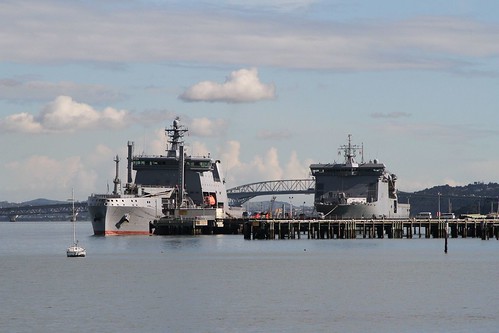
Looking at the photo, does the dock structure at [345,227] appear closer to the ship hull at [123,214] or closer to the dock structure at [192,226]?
the dock structure at [192,226]

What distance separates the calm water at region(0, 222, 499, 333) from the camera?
2410 inches

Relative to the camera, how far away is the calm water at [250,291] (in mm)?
61219

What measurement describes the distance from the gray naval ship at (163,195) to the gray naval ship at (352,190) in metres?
15.1

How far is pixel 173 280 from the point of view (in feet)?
280

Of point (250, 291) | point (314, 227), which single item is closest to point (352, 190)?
point (314, 227)

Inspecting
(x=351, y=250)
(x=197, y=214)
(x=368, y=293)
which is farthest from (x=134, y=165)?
(x=368, y=293)

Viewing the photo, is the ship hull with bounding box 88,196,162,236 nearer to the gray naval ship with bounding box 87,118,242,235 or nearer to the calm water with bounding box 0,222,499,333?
the gray naval ship with bounding box 87,118,242,235

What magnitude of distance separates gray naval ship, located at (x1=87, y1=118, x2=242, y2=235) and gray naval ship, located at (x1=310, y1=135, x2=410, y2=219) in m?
15.1

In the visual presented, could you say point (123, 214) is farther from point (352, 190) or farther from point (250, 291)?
point (250, 291)

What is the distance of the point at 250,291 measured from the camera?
77188 millimetres

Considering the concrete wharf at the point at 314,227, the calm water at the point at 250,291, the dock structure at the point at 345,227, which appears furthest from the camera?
the concrete wharf at the point at 314,227

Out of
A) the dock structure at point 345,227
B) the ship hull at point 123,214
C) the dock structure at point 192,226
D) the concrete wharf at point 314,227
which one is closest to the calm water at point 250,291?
the dock structure at point 345,227

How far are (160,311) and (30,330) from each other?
883cm

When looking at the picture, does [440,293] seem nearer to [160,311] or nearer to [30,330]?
[160,311]
